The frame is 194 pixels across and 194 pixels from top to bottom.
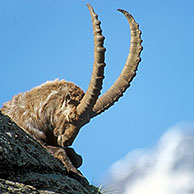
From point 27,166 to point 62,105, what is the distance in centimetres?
258

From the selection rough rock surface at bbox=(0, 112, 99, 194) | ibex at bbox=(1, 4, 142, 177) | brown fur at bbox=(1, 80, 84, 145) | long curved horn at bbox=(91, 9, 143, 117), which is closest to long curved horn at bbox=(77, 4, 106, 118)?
ibex at bbox=(1, 4, 142, 177)

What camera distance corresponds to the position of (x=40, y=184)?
13.8 feet

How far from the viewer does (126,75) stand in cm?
668

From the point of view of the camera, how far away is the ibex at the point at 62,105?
6.49m

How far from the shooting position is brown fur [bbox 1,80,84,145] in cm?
663

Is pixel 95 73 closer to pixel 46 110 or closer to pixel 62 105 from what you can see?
pixel 62 105

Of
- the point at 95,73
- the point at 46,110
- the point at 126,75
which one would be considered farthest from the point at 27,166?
the point at 126,75

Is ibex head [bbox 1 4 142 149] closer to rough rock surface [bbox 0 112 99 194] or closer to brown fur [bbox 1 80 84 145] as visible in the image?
brown fur [bbox 1 80 84 145]

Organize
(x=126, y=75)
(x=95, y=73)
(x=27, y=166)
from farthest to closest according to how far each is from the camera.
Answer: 1. (x=126, y=75)
2. (x=95, y=73)
3. (x=27, y=166)

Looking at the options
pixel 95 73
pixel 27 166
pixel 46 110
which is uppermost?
pixel 46 110

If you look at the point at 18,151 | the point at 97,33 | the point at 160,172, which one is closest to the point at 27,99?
the point at 97,33

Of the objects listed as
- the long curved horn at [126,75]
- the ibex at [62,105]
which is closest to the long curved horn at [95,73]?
the ibex at [62,105]

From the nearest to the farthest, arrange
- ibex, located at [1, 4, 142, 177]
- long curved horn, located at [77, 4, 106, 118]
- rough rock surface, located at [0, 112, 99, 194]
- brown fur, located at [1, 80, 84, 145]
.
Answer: rough rock surface, located at [0, 112, 99, 194]
long curved horn, located at [77, 4, 106, 118]
ibex, located at [1, 4, 142, 177]
brown fur, located at [1, 80, 84, 145]

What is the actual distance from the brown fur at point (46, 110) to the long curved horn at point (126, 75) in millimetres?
378
